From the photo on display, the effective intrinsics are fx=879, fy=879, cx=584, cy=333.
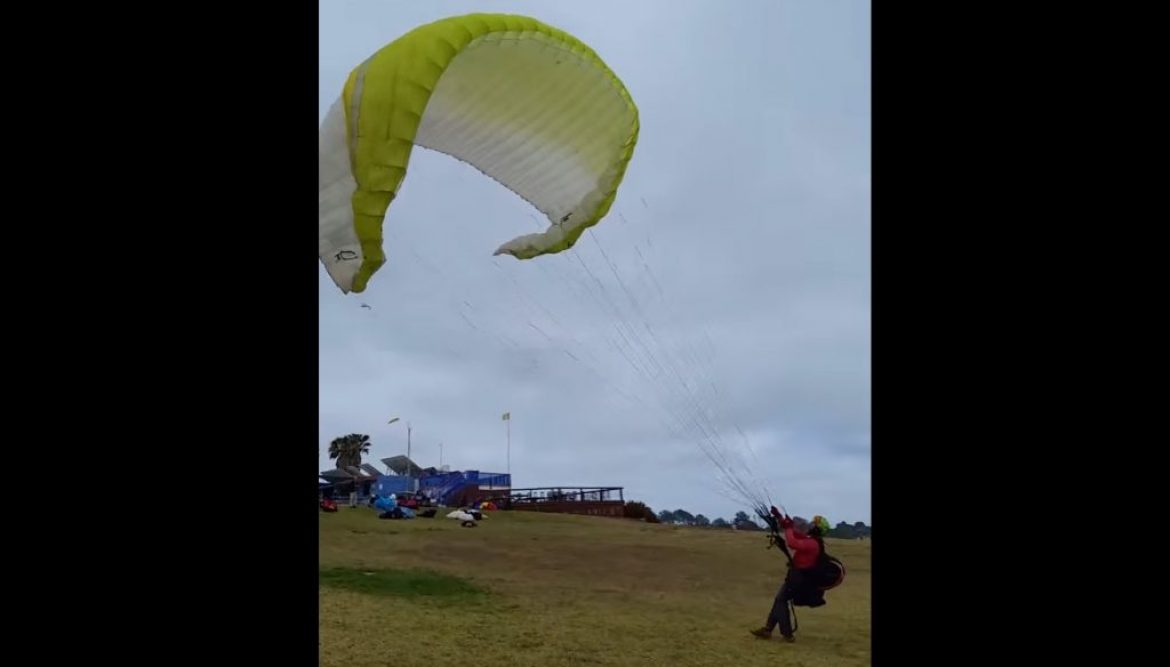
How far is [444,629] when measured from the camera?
9.99m

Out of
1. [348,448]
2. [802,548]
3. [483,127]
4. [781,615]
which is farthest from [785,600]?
[348,448]

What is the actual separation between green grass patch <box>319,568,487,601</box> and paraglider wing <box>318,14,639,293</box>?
6.94 metres

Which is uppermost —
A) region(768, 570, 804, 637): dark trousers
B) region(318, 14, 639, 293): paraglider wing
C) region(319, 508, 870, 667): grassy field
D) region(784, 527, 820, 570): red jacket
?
region(318, 14, 639, 293): paraglider wing

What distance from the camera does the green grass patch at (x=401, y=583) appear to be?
11250 millimetres

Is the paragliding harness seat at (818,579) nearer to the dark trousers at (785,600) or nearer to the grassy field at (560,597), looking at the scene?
the dark trousers at (785,600)

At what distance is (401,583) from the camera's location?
11641mm

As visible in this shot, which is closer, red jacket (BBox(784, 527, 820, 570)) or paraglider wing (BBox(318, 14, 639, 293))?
paraglider wing (BBox(318, 14, 639, 293))

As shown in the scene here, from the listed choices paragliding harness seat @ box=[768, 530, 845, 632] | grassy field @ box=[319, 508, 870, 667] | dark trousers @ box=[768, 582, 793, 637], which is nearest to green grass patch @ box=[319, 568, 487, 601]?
grassy field @ box=[319, 508, 870, 667]

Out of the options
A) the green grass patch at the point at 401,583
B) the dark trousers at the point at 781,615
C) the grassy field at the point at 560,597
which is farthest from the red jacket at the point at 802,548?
the green grass patch at the point at 401,583

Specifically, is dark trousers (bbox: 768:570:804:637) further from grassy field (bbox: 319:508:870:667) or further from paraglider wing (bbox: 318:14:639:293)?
paraglider wing (bbox: 318:14:639:293)

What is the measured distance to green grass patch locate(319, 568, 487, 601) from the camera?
443 inches
